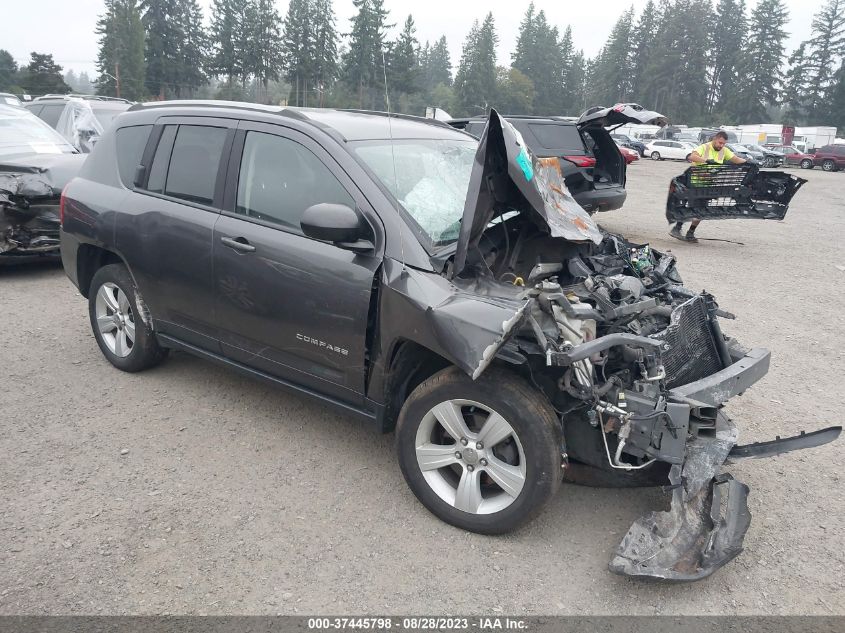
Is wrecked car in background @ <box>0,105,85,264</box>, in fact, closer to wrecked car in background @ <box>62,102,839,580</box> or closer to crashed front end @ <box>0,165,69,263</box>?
crashed front end @ <box>0,165,69,263</box>

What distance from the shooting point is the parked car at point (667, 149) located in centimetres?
4022

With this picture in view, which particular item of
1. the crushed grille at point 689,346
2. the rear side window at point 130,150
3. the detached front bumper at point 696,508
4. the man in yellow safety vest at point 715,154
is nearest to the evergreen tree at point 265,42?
the man in yellow safety vest at point 715,154

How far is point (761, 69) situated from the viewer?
81562 millimetres

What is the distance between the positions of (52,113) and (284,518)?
11352 mm

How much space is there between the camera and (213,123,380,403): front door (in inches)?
125

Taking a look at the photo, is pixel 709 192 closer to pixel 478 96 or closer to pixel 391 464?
pixel 391 464

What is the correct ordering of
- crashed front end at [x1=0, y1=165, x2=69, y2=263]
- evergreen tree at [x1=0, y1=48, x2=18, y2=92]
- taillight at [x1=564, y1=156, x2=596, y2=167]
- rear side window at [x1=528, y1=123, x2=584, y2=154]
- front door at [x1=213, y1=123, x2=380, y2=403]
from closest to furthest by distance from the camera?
1. front door at [x1=213, y1=123, x2=380, y2=403]
2. crashed front end at [x1=0, y1=165, x2=69, y2=263]
3. taillight at [x1=564, y1=156, x2=596, y2=167]
4. rear side window at [x1=528, y1=123, x2=584, y2=154]
5. evergreen tree at [x1=0, y1=48, x2=18, y2=92]

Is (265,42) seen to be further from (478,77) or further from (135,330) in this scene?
(135,330)

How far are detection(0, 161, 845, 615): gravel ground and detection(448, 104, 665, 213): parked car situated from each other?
16.3 ft

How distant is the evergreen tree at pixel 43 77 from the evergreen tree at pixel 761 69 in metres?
77.9

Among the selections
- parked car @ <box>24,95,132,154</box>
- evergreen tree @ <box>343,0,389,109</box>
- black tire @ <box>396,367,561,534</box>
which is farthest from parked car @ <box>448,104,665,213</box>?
black tire @ <box>396,367,561,534</box>

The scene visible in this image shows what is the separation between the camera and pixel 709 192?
33.0 feet

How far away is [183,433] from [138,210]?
151 centimetres

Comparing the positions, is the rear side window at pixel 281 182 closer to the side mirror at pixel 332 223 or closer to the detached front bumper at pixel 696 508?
the side mirror at pixel 332 223
